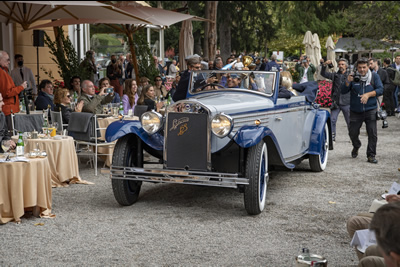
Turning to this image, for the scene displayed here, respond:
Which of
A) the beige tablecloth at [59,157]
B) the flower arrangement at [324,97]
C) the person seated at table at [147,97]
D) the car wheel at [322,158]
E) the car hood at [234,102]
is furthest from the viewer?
the flower arrangement at [324,97]

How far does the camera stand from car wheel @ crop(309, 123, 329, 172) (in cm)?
908

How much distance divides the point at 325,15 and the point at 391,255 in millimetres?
34104

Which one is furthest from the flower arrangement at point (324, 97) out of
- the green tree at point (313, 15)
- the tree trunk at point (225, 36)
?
the green tree at point (313, 15)

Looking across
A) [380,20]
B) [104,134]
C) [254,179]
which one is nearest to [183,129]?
[254,179]

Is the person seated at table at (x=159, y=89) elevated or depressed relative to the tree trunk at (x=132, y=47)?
depressed

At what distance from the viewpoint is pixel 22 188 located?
611cm

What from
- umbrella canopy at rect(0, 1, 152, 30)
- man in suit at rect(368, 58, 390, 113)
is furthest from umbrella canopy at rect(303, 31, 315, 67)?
umbrella canopy at rect(0, 1, 152, 30)

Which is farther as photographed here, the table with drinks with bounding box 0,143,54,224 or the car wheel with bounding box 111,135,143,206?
the car wheel with bounding box 111,135,143,206

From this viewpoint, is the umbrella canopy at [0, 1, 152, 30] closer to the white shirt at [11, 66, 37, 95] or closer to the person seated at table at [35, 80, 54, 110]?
the white shirt at [11, 66, 37, 95]

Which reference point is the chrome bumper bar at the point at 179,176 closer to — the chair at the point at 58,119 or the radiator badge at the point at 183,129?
the radiator badge at the point at 183,129

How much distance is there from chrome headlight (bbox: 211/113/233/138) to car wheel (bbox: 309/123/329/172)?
316 centimetres

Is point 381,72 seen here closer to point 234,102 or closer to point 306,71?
point 306,71

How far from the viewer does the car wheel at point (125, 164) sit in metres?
6.73

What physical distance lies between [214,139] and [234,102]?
2.42ft
